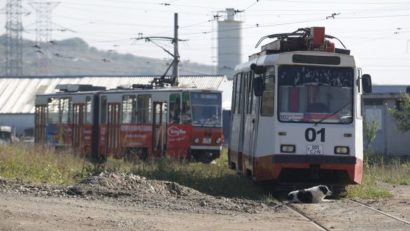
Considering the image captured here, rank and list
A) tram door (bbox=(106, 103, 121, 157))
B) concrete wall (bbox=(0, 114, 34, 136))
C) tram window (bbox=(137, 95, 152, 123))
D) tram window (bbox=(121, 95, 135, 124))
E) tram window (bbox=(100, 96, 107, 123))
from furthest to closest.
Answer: concrete wall (bbox=(0, 114, 34, 136)) < tram window (bbox=(100, 96, 107, 123)) < tram door (bbox=(106, 103, 121, 157)) < tram window (bbox=(121, 95, 135, 124)) < tram window (bbox=(137, 95, 152, 123))

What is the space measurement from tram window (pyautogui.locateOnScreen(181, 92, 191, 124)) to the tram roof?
146ft

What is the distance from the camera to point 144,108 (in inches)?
1378

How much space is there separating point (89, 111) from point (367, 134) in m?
13.0

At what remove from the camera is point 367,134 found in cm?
4197

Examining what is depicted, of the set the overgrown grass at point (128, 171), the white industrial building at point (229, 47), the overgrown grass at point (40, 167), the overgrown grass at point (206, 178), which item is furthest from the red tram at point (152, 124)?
the white industrial building at point (229, 47)

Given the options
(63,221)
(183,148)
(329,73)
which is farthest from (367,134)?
(63,221)

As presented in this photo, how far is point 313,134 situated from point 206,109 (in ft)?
52.3

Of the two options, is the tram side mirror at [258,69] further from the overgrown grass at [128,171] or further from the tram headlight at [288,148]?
the overgrown grass at [128,171]

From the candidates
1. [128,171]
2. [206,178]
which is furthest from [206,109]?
[206,178]

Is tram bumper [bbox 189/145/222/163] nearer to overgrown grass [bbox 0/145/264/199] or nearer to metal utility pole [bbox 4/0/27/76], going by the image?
overgrown grass [bbox 0/145/264/199]

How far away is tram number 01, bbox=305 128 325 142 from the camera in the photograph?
18.8 metres

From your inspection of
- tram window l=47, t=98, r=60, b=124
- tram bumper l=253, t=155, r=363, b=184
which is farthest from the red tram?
tram bumper l=253, t=155, r=363, b=184

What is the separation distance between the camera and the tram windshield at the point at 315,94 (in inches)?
746

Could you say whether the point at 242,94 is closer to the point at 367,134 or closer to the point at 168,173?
the point at 168,173
